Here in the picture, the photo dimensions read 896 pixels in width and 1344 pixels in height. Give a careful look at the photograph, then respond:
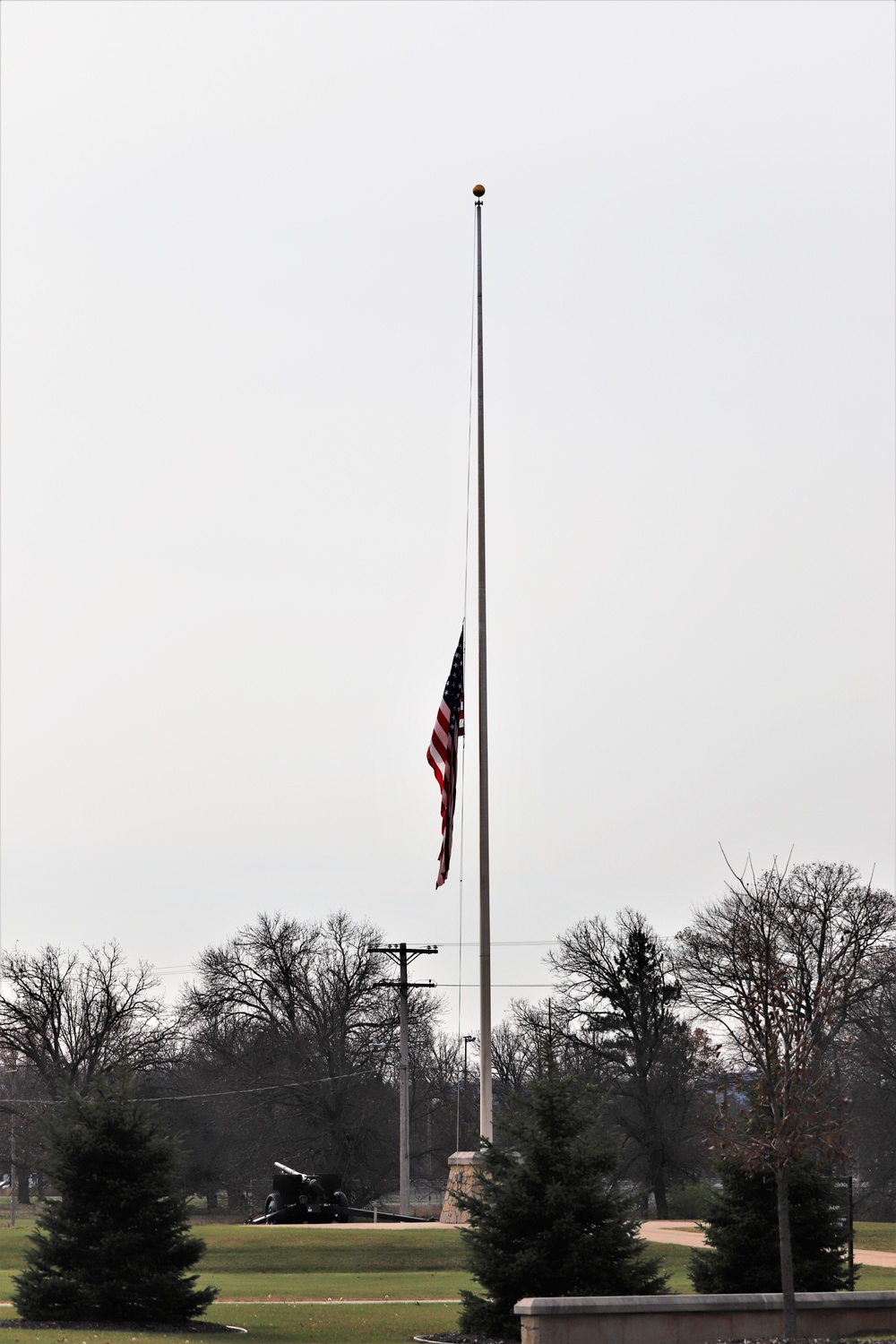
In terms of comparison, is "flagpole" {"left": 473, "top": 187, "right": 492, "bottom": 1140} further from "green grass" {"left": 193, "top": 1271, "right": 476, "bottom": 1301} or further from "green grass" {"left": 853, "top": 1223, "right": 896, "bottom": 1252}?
"green grass" {"left": 853, "top": 1223, "right": 896, "bottom": 1252}

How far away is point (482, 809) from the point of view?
24078mm

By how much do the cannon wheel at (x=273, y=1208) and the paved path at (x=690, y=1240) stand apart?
9.01 m

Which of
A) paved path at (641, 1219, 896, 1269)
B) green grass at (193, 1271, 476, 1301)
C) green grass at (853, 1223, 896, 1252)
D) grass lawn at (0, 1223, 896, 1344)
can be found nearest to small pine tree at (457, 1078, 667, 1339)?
grass lawn at (0, 1223, 896, 1344)

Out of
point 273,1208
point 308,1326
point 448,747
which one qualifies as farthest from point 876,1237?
point 308,1326

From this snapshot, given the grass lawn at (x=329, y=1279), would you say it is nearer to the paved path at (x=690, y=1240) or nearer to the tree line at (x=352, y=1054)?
the paved path at (x=690, y=1240)

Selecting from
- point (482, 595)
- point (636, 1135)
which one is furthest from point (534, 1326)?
point (636, 1135)

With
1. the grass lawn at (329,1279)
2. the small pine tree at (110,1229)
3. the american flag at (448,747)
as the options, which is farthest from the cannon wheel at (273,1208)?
the small pine tree at (110,1229)

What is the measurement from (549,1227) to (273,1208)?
22494mm

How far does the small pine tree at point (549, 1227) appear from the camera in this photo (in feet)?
52.1

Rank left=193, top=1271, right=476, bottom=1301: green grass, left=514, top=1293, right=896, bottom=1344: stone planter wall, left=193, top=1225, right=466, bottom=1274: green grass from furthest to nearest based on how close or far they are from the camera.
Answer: left=193, top=1225, right=466, bottom=1274: green grass < left=193, top=1271, right=476, bottom=1301: green grass < left=514, top=1293, right=896, bottom=1344: stone planter wall

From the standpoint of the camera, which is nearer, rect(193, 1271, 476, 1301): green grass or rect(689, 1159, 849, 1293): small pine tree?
rect(689, 1159, 849, 1293): small pine tree

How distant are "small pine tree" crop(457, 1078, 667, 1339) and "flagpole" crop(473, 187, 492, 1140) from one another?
5211 mm

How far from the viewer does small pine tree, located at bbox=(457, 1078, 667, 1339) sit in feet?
52.1

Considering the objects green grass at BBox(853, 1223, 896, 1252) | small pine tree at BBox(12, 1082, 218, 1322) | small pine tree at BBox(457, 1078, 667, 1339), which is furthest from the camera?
green grass at BBox(853, 1223, 896, 1252)
